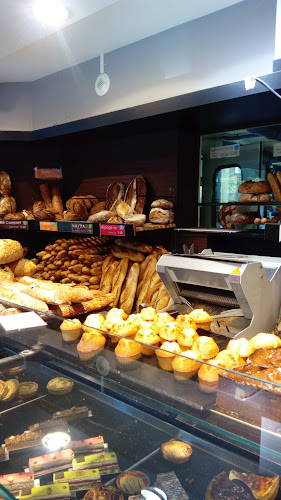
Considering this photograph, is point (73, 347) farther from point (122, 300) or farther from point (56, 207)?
point (56, 207)

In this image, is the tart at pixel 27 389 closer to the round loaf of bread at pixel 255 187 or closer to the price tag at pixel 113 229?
the price tag at pixel 113 229

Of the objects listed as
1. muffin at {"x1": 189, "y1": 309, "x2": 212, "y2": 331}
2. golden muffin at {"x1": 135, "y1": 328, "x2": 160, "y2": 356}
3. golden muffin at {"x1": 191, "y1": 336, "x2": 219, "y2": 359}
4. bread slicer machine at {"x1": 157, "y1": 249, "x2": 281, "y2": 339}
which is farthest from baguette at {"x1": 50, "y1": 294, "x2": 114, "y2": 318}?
golden muffin at {"x1": 191, "y1": 336, "x2": 219, "y2": 359}

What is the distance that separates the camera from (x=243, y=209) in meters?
2.60

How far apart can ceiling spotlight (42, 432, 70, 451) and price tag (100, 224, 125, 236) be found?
66.8 inches

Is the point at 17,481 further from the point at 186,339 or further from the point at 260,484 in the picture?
the point at 186,339

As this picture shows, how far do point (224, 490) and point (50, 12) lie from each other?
8.48 feet

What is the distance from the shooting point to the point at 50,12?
2.38 metres

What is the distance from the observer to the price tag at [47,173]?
12.5ft

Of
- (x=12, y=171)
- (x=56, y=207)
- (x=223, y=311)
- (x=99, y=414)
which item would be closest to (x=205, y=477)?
(x=99, y=414)

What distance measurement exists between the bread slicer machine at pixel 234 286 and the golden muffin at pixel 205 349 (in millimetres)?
569

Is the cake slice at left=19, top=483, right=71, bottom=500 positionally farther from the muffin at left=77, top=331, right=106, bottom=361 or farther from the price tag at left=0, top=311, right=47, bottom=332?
the price tag at left=0, top=311, right=47, bottom=332

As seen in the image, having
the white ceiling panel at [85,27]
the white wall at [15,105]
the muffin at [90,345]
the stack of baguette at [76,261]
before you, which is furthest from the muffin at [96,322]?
the white wall at [15,105]

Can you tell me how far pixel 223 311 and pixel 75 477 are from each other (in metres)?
1.37

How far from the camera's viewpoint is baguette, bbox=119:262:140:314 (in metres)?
2.70
